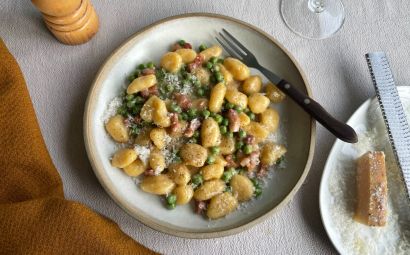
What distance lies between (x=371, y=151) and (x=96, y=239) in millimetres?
780

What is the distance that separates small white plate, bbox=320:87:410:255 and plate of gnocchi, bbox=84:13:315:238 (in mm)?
101

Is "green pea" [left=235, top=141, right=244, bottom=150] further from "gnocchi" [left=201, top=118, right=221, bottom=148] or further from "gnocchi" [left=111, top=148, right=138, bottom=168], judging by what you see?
"gnocchi" [left=111, top=148, right=138, bottom=168]

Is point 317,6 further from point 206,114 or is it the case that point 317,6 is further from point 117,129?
point 117,129

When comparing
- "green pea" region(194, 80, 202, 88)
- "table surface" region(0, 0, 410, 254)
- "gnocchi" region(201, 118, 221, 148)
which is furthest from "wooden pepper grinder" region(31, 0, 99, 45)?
"gnocchi" region(201, 118, 221, 148)

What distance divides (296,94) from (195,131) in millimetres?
302

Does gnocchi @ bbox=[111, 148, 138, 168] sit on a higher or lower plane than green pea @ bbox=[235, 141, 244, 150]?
lower

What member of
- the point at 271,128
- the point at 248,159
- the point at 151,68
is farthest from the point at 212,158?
the point at 151,68

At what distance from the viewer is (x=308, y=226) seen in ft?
4.01

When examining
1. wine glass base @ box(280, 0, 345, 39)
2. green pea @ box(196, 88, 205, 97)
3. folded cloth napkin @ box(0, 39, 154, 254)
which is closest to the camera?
folded cloth napkin @ box(0, 39, 154, 254)

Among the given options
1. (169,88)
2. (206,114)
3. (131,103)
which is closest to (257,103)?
(206,114)

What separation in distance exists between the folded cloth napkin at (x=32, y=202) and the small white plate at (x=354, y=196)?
19.8 inches

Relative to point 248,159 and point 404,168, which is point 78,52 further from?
point 404,168

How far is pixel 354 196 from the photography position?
122cm

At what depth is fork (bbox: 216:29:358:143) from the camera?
1.18 meters
